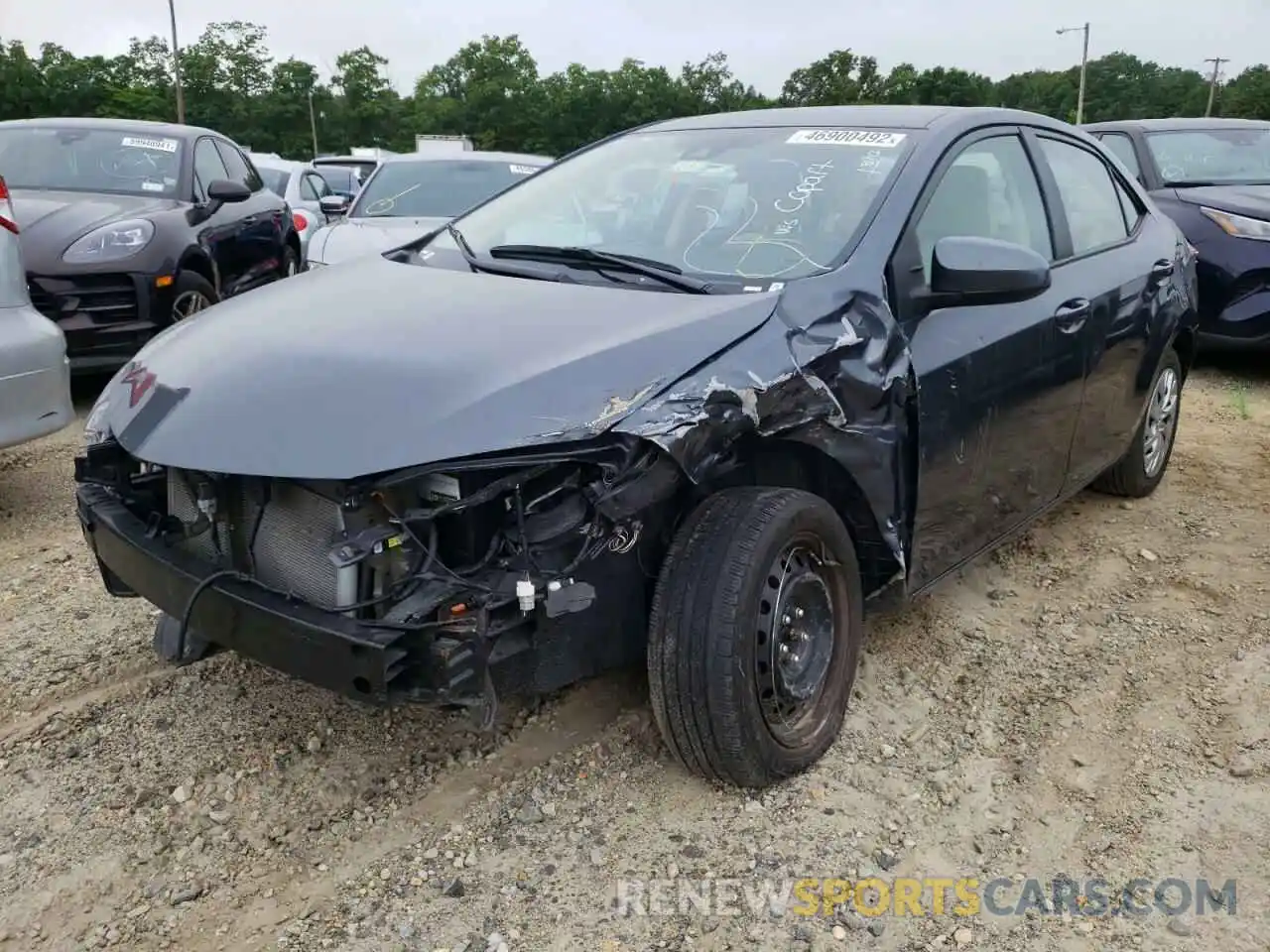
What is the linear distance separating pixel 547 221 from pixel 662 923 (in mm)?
2081

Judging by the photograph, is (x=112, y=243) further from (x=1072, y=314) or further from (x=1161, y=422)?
(x=1161, y=422)

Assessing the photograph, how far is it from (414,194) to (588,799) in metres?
6.13

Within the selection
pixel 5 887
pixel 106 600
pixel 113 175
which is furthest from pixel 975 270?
pixel 113 175

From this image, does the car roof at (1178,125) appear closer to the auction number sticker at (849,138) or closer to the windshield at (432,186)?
the windshield at (432,186)

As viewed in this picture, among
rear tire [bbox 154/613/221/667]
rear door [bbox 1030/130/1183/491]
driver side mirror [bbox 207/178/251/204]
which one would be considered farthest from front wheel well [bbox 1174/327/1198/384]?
driver side mirror [bbox 207/178/251/204]

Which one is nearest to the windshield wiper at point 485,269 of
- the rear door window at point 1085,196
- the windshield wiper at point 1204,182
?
the rear door window at point 1085,196

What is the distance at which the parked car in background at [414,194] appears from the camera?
279 inches

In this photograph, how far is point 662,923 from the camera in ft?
7.26

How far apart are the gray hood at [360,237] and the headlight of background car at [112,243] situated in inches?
45.3

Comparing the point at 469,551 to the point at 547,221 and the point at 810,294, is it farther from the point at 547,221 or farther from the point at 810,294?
the point at 547,221

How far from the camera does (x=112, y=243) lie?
5738mm

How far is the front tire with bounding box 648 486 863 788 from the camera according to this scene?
238 cm

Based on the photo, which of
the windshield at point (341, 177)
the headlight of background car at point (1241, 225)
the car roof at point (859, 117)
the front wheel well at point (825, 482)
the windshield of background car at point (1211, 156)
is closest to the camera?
the front wheel well at point (825, 482)

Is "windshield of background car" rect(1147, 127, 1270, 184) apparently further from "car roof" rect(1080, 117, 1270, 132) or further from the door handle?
the door handle
